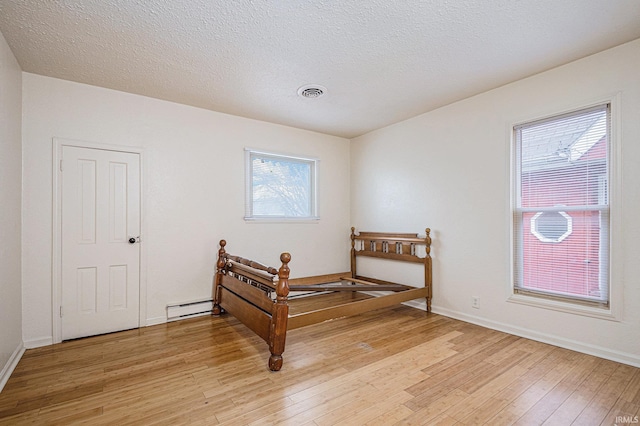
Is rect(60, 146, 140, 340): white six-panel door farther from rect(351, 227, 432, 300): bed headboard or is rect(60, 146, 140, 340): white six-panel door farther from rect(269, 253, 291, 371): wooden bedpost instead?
rect(351, 227, 432, 300): bed headboard

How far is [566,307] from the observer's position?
270 cm

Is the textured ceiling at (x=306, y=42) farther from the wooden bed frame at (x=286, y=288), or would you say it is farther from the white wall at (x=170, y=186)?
the wooden bed frame at (x=286, y=288)

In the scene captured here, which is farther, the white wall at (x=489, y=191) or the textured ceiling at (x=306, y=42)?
the white wall at (x=489, y=191)

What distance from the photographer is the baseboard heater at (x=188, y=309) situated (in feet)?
11.4

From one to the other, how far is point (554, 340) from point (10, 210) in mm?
4882

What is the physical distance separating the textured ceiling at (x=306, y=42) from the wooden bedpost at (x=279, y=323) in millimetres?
1722

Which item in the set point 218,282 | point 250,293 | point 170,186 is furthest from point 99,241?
point 250,293

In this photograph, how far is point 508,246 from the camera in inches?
122

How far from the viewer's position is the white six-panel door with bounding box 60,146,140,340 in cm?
294

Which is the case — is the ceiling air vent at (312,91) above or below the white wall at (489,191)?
above

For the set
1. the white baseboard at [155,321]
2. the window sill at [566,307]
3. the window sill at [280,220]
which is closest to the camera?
the window sill at [566,307]

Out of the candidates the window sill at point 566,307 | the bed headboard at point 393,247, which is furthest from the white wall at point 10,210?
the window sill at point 566,307

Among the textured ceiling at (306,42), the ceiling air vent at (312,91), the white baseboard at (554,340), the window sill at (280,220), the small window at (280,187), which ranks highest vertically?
the textured ceiling at (306,42)

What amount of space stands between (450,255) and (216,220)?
298cm
